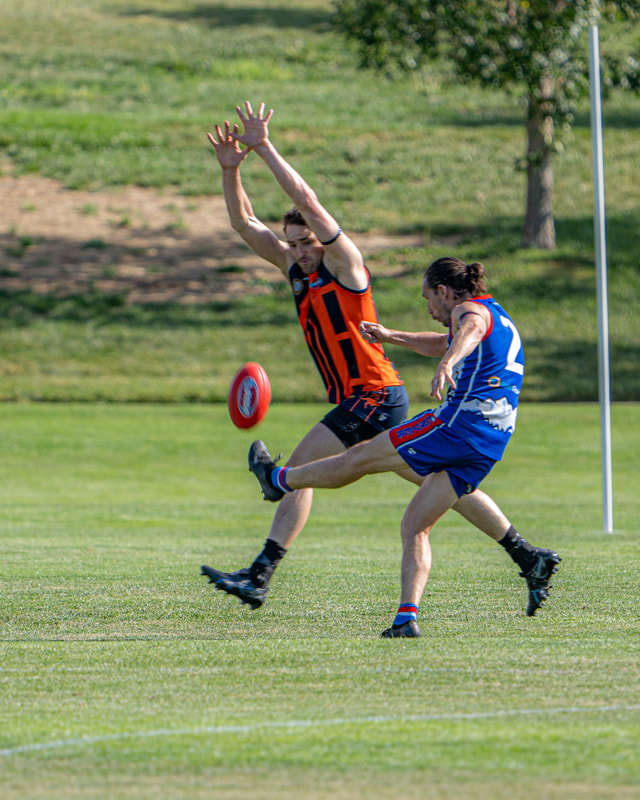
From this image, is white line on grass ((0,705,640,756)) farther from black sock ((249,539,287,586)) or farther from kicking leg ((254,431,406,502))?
black sock ((249,539,287,586))

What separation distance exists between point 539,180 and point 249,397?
81.8ft

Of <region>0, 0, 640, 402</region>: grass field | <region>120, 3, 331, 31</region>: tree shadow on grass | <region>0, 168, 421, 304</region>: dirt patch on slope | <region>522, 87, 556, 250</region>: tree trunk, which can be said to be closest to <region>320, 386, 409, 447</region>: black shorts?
<region>0, 0, 640, 402</region>: grass field

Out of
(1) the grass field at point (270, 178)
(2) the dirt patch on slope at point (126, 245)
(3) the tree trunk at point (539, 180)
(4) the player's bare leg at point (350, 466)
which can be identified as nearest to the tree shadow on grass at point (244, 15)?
(1) the grass field at point (270, 178)

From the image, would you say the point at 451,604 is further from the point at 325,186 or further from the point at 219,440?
the point at 325,186

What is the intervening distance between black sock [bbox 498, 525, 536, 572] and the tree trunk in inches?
863

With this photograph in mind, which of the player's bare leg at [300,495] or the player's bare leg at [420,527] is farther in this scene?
the player's bare leg at [300,495]

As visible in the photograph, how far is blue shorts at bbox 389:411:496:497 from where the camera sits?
5.84 metres

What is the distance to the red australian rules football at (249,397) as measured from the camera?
7.14 meters

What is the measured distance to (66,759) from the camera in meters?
3.76

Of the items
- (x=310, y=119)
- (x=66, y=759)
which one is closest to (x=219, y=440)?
(x=66, y=759)

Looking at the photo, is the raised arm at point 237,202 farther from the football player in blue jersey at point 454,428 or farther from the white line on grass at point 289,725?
the white line on grass at point 289,725

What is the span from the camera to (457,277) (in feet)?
19.8

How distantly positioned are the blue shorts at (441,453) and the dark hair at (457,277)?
692mm

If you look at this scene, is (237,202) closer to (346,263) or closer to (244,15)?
(346,263)
